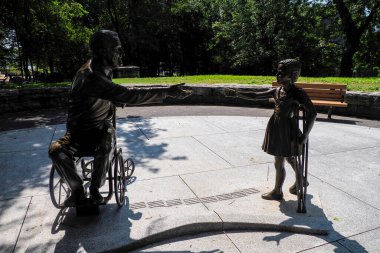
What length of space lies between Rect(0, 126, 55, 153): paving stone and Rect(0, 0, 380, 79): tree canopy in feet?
27.3

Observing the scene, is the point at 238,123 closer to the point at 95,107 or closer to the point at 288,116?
the point at 288,116

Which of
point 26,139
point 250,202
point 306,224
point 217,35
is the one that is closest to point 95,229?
point 250,202

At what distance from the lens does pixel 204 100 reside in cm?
1103

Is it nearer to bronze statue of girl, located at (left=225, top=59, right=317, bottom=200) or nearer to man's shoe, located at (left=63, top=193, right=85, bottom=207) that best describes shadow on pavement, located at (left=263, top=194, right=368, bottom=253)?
bronze statue of girl, located at (left=225, top=59, right=317, bottom=200)

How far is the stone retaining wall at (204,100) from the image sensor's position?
8.82 metres

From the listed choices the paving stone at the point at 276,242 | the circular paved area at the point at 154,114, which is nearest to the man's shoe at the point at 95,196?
the paving stone at the point at 276,242

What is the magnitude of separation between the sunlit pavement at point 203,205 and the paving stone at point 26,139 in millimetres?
40

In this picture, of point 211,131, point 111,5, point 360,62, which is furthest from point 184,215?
point 360,62

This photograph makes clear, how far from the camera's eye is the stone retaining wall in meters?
8.82

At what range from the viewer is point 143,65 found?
2964 centimetres

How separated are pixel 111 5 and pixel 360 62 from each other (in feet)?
78.1

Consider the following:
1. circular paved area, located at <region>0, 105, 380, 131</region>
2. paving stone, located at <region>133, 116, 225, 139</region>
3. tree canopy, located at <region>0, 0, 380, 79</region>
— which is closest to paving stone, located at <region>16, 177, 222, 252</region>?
paving stone, located at <region>133, 116, 225, 139</region>

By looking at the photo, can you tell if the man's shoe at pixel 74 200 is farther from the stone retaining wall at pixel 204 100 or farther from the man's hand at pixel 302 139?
the stone retaining wall at pixel 204 100

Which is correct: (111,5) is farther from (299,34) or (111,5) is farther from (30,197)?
(30,197)
